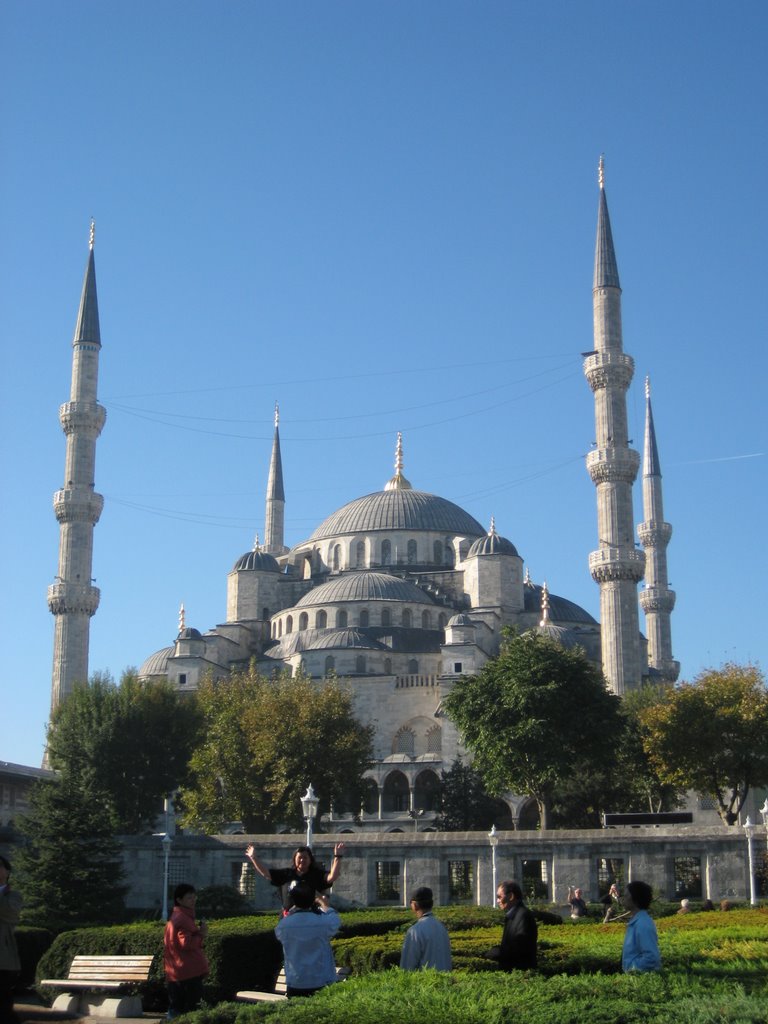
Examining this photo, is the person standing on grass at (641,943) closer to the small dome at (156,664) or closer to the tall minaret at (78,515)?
the tall minaret at (78,515)

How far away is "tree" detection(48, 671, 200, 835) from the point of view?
125 ft

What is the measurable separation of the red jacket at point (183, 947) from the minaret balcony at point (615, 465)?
38018 millimetres

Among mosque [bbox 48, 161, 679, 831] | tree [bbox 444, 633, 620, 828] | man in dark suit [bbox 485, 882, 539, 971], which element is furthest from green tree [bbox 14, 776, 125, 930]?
mosque [bbox 48, 161, 679, 831]

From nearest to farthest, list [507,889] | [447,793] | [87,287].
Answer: [507,889]
[447,793]
[87,287]

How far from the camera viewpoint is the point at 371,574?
60.0 meters

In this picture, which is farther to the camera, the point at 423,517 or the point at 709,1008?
the point at 423,517

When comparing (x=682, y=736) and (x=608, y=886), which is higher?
(x=682, y=736)

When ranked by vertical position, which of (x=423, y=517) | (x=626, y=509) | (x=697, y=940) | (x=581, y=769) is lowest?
(x=697, y=940)

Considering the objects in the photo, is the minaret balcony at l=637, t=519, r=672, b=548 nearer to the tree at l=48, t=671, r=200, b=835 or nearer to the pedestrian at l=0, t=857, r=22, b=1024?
the tree at l=48, t=671, r=200, b=835

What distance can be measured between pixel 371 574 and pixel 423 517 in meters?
7.44

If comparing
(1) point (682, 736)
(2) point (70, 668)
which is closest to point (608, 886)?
(1) point (682, 736)

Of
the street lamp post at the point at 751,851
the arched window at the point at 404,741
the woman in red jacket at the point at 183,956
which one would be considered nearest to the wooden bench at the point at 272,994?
the woman in red jacket at the point at 183,956

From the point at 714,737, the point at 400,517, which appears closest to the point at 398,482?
the point at 400,517

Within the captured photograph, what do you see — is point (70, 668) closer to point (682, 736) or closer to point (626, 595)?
point (626, 595)
